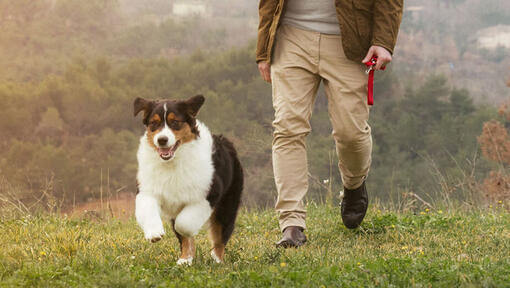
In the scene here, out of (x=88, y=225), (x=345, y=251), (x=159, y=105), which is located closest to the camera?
(x=159, y=105)

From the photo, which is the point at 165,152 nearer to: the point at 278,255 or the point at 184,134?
the point at 184,134

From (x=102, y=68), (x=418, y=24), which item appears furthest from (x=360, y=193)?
(x=418, y=24)

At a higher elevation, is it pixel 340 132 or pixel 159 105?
pixel 159 105

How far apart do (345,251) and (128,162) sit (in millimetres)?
23463

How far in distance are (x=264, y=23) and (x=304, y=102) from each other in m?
0.72

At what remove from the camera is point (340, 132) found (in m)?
4.42

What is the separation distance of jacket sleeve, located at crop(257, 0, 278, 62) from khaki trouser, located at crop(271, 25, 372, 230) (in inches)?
3.6

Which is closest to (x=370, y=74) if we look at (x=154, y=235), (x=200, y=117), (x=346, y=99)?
(x=346, y=99)

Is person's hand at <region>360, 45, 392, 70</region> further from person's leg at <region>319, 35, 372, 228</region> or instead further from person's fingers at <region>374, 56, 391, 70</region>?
person's leg at <region>319, 35, 372, 228</region>

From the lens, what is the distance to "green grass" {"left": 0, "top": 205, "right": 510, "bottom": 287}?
2.96m

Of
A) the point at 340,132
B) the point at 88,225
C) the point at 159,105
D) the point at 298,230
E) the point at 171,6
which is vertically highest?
the point at 159,105

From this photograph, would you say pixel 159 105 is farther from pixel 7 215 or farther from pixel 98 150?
pixel 98 150

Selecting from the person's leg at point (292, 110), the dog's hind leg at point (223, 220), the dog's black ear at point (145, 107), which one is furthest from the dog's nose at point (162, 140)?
the person's leg at point (292, 110)

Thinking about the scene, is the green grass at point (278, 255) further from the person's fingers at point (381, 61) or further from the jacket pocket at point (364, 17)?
the jacket pocket at point (364, 17)
